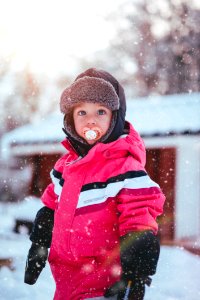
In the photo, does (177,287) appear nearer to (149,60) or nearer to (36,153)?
(36,153)

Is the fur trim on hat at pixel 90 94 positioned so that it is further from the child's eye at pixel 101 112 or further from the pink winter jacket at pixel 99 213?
the pink winter jacket at pixel 99 213

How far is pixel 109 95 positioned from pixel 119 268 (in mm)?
832

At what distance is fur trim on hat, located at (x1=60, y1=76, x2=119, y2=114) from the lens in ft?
7.90

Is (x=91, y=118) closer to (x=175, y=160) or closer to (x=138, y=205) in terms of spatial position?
(x=138, y=205)

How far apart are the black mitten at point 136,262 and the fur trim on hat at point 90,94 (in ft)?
2.23

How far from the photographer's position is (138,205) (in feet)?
6.95

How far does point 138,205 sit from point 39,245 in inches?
28.8

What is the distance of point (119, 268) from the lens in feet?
7.26

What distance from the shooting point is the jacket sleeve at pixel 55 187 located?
2.48 metres

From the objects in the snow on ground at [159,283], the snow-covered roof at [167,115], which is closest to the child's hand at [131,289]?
the snow on ground at [159,283]

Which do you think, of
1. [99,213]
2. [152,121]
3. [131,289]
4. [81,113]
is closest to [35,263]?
[99,213]

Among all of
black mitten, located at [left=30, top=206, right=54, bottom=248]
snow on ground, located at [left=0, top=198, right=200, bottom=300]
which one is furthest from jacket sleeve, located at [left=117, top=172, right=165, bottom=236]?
snow on ground, located at [left=0, top=198, right=200, bottom=300]

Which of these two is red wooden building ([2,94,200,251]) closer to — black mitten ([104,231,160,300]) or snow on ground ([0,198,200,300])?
snow on ground ([0,198,200,300])

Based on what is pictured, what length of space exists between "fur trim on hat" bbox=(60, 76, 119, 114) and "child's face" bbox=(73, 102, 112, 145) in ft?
0.09
